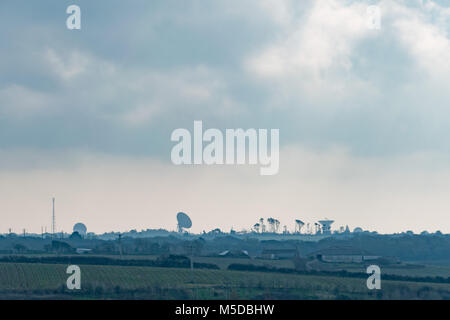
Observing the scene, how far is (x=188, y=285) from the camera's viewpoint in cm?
13650

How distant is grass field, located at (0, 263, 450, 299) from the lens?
118125 mm

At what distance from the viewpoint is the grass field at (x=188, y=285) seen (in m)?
118
